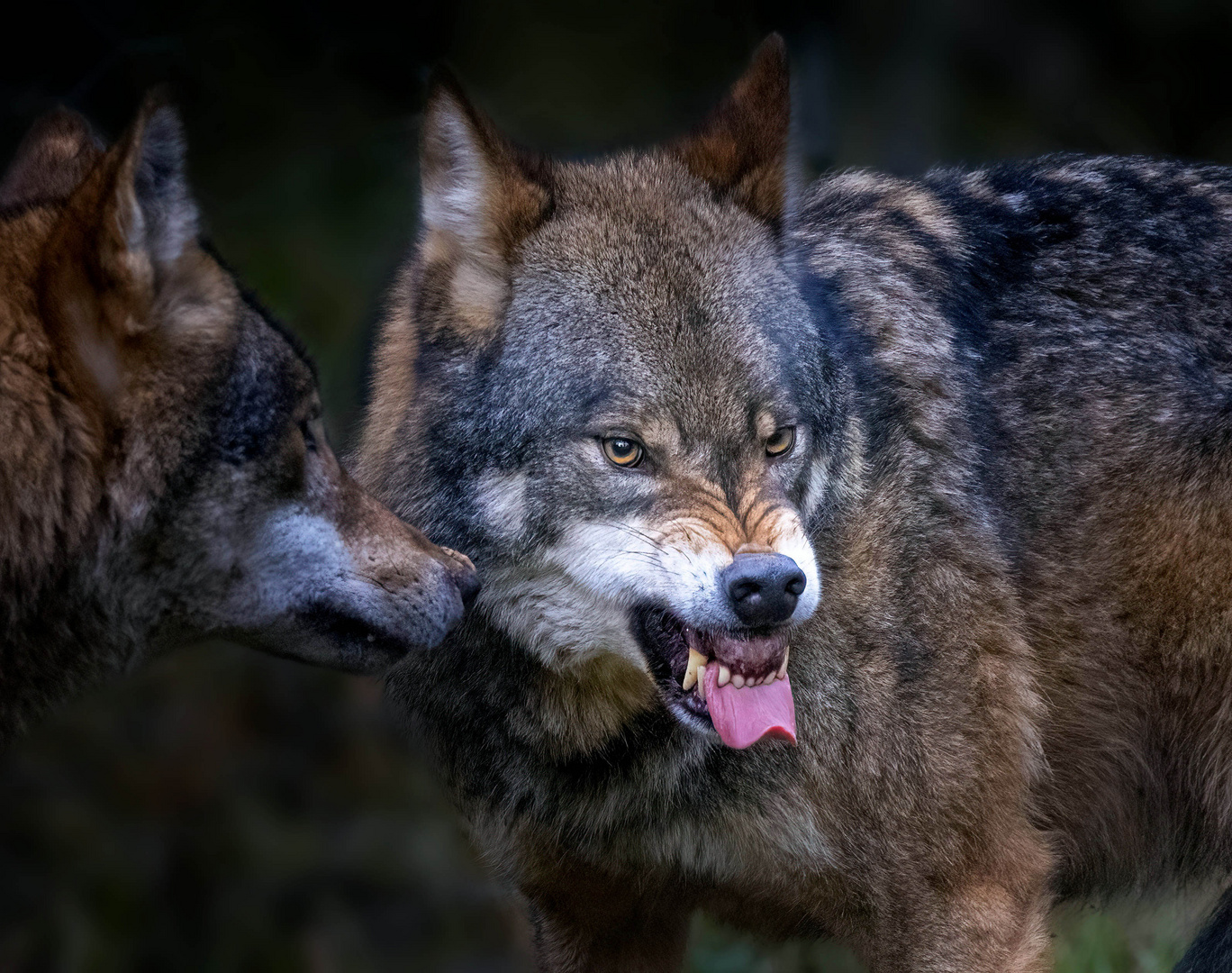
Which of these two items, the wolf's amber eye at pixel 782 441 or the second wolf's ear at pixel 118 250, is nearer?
the second wolf's ear at pixel 118 250

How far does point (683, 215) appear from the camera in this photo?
10.8 feet

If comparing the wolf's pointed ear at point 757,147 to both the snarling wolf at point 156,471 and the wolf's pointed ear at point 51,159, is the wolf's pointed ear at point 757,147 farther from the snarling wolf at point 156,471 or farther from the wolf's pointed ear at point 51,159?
the wolf's pointed ear at point 51,159

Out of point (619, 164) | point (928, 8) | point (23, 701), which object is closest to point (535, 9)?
point (928, 8)

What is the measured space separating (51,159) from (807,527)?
2.11 meters

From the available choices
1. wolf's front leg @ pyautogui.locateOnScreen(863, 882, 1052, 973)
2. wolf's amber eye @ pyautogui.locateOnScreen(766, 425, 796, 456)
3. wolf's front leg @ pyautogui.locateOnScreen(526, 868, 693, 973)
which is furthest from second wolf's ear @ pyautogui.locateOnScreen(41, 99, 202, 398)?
wolf's front leg @ pyautogui.locateOnScreen(863, 882, 1052, 973)

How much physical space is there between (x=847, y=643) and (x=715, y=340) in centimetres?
83

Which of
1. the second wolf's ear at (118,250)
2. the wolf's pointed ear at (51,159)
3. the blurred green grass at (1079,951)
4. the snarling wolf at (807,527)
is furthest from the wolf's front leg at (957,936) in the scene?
the wolf's pointed ear at (51,159)

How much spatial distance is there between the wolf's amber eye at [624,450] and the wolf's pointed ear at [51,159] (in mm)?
1396

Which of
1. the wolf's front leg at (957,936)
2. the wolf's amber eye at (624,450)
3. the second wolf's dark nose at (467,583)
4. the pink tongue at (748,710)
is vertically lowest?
the wolf's front leg at (957,936)

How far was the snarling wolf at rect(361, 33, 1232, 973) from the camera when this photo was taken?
3.08 meters

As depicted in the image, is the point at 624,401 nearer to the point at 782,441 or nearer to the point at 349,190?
the point at 782,441

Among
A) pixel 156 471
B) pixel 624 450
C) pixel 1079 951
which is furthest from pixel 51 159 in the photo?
pixel 1079 951

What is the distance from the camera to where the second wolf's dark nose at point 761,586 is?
286 cm

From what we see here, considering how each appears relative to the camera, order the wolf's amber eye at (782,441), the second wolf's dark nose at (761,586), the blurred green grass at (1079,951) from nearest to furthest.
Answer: the second wolf's dark nose at (761,586), the wolf's amber eye at (782,441), the blurred green grass at (1079,951)
